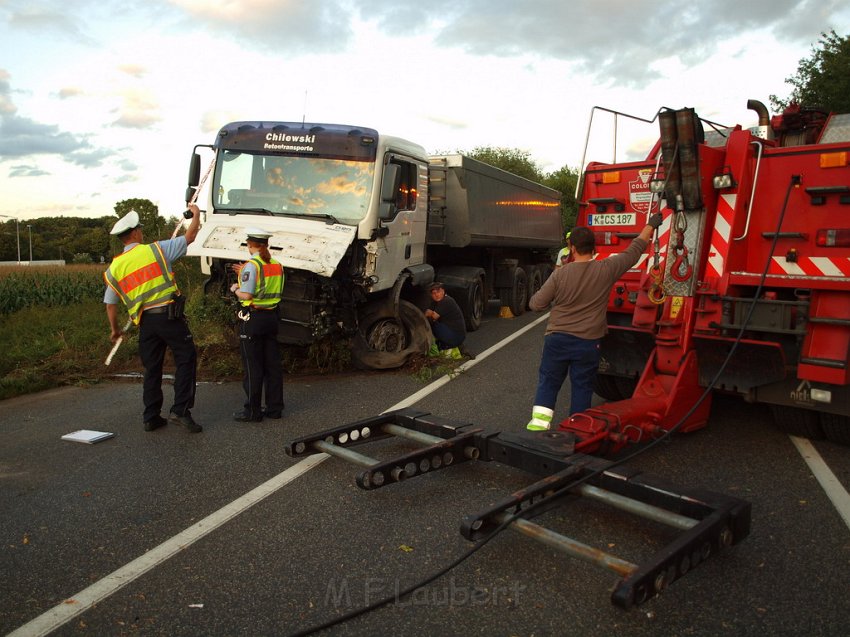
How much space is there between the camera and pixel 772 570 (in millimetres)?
3416

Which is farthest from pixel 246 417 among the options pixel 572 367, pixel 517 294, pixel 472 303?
pixel 517 294

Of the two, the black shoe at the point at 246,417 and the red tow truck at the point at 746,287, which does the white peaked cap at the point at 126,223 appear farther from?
the red tow truck at the point at 746,287

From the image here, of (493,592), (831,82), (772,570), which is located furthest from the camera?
(831,82)

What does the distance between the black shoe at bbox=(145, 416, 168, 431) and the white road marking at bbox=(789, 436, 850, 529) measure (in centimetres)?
527

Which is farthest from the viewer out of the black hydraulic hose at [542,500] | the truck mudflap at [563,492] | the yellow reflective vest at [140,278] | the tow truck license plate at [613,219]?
the tow truck license plate at [613,219]

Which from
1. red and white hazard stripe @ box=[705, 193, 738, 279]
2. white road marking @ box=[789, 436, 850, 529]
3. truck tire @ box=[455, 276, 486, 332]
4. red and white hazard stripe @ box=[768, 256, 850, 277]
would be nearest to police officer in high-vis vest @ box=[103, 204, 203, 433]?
red and white hazard stripe @ box=[705, 193, 738, 279]

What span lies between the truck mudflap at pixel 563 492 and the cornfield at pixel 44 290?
12.5m

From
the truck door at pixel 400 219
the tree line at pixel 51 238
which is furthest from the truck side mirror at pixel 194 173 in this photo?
the tree line at pixel 51 238

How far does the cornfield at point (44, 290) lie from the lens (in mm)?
14852

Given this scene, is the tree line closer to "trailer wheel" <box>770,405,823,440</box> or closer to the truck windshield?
the truck windshield

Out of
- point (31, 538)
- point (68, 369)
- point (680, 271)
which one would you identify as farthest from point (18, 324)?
point (680, 271)

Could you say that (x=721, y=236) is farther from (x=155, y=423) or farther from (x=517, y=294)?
(x=517, y=294)

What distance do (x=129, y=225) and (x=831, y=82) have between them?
24.9 m

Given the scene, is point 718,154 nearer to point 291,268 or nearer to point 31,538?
point 291,268
